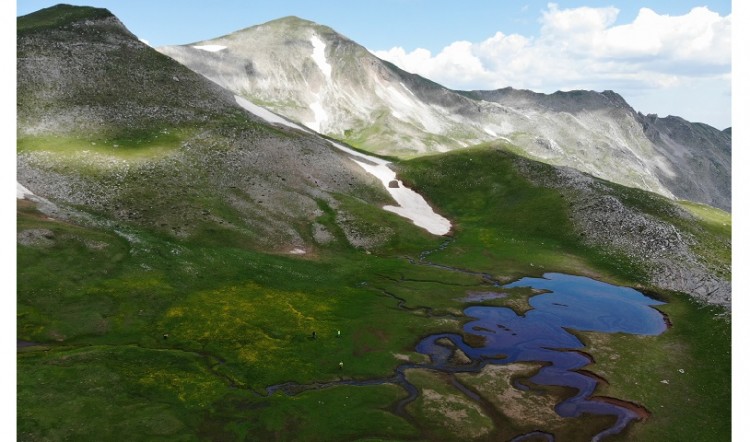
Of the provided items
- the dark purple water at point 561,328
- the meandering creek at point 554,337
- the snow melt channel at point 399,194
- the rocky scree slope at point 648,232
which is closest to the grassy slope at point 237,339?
the meandering creek at point 554,337

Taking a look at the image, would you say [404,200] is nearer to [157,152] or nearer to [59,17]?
[157,152]

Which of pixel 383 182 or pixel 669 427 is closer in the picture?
pixel 669 427

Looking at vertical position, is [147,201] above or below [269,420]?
above

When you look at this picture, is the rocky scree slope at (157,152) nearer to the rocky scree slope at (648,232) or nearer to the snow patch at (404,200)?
the snow patch at (404,200)

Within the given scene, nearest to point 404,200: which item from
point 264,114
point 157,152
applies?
point 264,114

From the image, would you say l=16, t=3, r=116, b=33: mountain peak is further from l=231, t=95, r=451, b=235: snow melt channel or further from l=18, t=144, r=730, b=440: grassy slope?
l=18, t=144, r=730, b=440: grassy slope

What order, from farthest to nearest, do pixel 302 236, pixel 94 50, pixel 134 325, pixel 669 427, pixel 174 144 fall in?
pixel 94 50
pixel 174 144
pixel 302 236
pixel 134 325
pixel 669 427

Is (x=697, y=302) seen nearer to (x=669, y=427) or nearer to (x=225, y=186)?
(x=669, y=427)

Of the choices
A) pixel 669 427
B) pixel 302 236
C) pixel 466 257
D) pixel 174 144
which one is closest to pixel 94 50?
pixel 174 144
